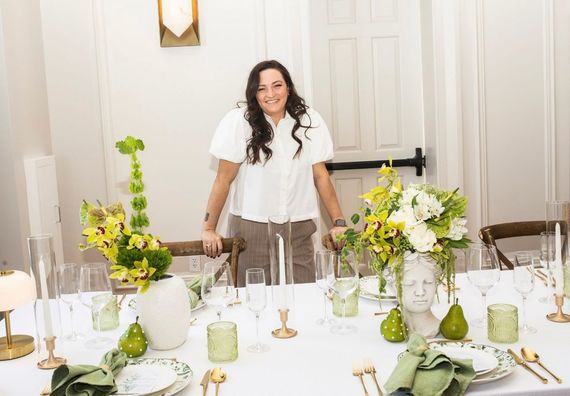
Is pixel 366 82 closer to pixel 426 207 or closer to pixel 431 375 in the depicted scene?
pixel 426 207

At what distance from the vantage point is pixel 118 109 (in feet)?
13.9

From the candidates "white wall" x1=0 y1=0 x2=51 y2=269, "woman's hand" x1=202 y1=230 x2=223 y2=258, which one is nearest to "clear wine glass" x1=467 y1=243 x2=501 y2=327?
"woman's hand" x1=202 y1=230 x2=223 y2=258

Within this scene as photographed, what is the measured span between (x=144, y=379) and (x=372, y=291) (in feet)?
2.92

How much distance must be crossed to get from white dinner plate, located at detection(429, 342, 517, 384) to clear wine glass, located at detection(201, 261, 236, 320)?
53 centimetres

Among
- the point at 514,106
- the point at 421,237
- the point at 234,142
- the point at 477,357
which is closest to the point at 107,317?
the point at 421,237

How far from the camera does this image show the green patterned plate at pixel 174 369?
153 cm

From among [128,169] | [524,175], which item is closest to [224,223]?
[128,169]

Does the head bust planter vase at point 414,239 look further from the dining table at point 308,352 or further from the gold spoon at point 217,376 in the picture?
the gold spoon at point 217,376

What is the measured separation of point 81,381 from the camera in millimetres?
1474

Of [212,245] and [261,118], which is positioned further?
[261,118]

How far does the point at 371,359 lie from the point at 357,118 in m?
3.06

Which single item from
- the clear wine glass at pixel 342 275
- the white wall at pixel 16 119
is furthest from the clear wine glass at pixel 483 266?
the white wall at pixel 16 119

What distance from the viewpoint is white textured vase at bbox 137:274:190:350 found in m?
1.82

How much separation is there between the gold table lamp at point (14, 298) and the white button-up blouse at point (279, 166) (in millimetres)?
1560
